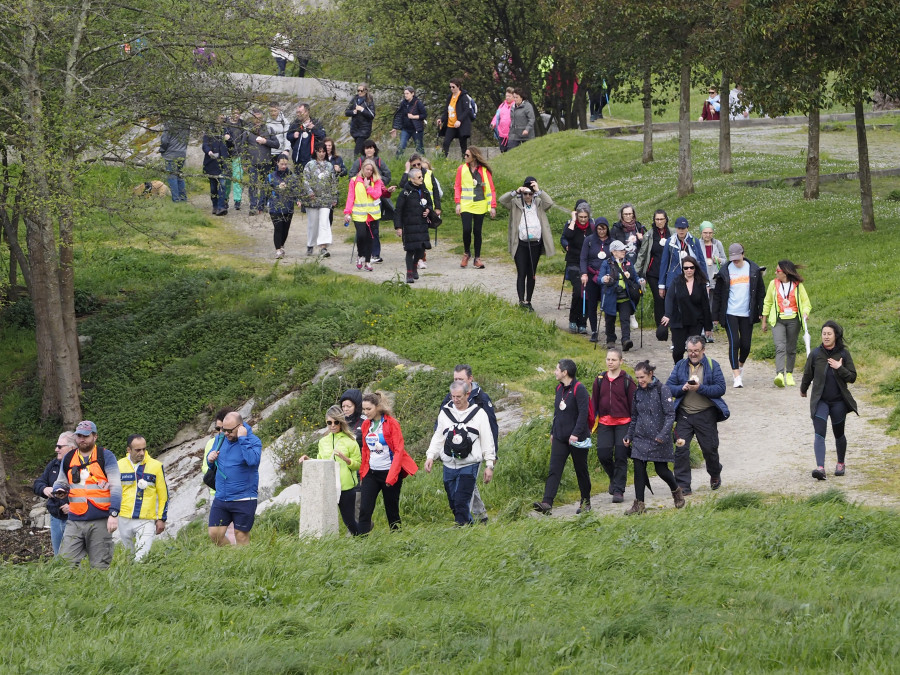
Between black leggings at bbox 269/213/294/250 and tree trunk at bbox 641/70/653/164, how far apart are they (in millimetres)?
8711

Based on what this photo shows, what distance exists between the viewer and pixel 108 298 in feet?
74.5

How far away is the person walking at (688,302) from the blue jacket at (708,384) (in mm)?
3219

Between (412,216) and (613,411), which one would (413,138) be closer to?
(412,216)

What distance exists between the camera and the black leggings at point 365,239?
20.3 metres

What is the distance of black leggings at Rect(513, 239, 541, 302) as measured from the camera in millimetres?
17625

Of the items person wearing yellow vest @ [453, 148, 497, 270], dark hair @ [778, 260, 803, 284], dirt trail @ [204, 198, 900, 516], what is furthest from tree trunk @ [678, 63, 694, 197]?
dark hair @ [778, 260, 803, 284]

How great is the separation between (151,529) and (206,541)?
1.29 metres

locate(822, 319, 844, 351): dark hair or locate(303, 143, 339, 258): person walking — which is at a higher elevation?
locate(303, 143, 339, 258): person walking

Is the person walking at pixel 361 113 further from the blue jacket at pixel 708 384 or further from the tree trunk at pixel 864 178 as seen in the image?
the blue jacket at pixel 708 384

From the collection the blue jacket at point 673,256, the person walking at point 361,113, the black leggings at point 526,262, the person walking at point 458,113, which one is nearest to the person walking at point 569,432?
the blue jacket at point 673,256

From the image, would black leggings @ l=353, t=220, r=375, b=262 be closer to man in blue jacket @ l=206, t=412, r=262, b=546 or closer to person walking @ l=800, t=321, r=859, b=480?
man in blue jacket @ l=206, t=412, r=262, b=546

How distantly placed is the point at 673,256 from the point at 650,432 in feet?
16.4

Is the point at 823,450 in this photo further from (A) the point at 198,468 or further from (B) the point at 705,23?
(B) the point at 705,23

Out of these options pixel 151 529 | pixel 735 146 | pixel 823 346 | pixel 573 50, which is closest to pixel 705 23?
pixel 573 50
